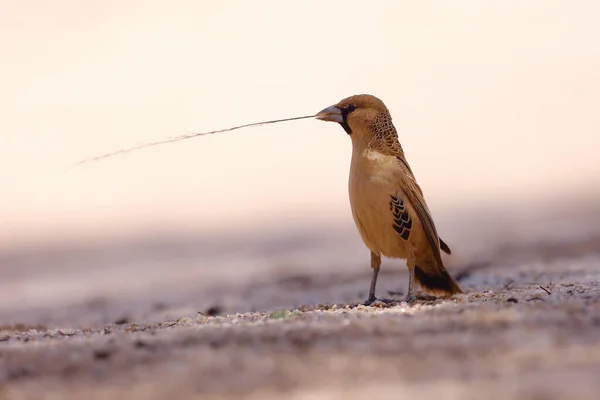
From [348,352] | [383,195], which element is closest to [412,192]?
[383,195]

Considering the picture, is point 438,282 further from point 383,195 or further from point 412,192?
point 383,195

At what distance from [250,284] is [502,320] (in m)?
6.59

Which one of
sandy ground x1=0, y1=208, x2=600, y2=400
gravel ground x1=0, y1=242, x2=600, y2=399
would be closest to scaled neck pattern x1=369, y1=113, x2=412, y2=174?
sandy ground x1=0, y1=208, x2=600, y2=400

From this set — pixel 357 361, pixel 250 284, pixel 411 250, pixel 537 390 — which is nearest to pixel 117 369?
pixel 357 361

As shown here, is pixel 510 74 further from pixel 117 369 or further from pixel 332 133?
pixel 117 369

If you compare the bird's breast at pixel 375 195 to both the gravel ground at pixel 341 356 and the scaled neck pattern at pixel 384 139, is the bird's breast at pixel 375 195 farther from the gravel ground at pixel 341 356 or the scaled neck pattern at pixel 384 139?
→ the gravel ground at pixel 341 356

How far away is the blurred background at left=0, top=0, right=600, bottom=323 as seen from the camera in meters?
15.8

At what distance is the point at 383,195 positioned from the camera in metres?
7.73

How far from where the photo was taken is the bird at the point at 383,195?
7.76 meters

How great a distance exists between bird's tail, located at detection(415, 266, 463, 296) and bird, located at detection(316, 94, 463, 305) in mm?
77

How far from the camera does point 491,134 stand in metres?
26.6

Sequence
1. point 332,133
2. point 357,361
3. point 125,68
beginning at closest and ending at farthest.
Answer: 1. point 357,361
2. point 332,133
3. point 125,68

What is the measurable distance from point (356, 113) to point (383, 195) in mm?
786

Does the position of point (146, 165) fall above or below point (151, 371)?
above
